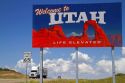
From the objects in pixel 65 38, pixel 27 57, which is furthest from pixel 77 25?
pixel 27 57

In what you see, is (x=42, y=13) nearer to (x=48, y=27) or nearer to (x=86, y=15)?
(x=48, y=27)

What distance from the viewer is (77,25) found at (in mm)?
33156

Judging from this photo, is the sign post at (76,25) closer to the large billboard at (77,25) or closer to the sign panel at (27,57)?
the large billboard at (77,25)

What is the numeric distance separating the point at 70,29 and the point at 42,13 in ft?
8.54

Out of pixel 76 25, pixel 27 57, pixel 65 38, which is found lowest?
pixel 27 57

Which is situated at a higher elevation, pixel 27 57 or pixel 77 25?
pixel 77 25

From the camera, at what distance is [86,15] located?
108 feet

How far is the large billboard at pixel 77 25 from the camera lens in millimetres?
32906

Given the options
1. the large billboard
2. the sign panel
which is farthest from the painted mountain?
the sign panel

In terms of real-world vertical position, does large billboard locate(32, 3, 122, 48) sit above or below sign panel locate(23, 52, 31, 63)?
above

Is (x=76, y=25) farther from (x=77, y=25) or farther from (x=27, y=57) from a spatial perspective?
(x=27, y=57)

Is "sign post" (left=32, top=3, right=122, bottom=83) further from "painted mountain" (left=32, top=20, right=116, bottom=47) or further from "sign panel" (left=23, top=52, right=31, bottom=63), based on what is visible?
"sign panel" (left=23, top=52, right=31, bottom=63)

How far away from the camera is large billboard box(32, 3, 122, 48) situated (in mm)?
32906

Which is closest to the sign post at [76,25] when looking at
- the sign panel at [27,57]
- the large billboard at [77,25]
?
the large billboard at [77,25]
